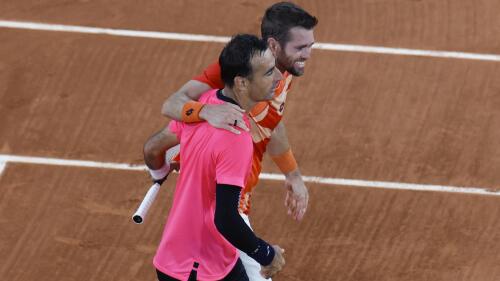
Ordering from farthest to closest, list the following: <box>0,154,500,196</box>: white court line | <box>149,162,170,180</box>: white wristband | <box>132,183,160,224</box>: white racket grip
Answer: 1. <box>0,154,500,196</box>: white court line
2. <box>149,162,170,180</box>: white wristband
3. <box>132,183,160,224</box>: white racket grip

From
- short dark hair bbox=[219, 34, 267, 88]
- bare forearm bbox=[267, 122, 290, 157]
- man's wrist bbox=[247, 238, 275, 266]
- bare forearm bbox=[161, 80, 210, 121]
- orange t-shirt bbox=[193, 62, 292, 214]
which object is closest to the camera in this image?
short dark hair bbox=[219, 34, 267, 88]

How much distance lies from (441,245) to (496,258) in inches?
20.5

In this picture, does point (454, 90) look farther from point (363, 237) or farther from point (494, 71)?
point (363, 237)

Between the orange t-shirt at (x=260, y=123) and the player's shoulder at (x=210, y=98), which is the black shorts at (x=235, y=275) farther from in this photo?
the player's shoulder at (x=210, y=98)

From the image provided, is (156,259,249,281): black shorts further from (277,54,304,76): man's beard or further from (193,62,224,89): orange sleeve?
(277,54,304,76): man's beard

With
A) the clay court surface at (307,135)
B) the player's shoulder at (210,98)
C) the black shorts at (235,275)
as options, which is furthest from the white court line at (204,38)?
the black shorts at (235,275)

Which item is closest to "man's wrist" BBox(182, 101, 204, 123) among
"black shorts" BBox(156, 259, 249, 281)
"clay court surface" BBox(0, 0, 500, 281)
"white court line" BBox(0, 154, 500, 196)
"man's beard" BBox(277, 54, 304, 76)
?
"black shorts" BBox(156, 259, 249, 281)

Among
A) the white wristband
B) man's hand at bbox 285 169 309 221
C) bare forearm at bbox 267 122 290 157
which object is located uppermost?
bare forearm at bbox 267 122 290 157

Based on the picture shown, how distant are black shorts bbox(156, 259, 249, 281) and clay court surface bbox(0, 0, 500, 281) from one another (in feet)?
9.39

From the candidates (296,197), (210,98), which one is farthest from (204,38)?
(210,98)

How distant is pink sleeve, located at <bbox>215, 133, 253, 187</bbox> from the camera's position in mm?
6707

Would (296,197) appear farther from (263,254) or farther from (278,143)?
(263,254)

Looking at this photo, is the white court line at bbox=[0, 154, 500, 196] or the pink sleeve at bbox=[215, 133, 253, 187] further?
the white court line at bbox=[0, 154, 500, 196]

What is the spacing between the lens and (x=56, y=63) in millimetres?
12852
